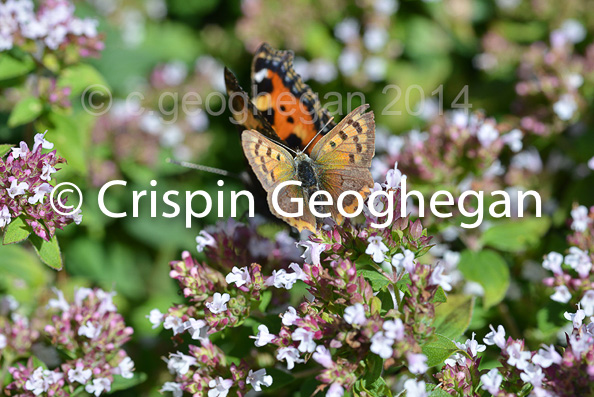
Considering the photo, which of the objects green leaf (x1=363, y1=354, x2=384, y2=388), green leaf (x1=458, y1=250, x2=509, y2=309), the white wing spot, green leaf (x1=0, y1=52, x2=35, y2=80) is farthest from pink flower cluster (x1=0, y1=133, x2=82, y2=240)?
green leaf (x1=458, y1=250, x2=509, y2=309)

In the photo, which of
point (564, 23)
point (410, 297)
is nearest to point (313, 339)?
point (410, 297)

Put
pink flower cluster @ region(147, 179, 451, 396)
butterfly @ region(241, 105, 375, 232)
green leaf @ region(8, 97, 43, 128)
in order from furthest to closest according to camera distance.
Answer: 1. green leaf @ region(8, 97, 43, 128)
2. butterfly @ region(241, 105, 375, 232)
3. pink flower cluster @ region(147, 179, 451, 396)

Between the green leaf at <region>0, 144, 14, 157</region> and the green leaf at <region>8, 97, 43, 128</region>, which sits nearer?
the green leaf at <region>0, 144, 14, 157</region>

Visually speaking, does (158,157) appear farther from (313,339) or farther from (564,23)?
(564,23)

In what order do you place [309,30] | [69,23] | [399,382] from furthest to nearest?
[309,30], [69,23], [399,382]

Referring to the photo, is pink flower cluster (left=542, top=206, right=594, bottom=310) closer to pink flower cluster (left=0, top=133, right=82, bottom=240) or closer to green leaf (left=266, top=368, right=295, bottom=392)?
green leaf (left=266, top=368, right=295, bottom=392)

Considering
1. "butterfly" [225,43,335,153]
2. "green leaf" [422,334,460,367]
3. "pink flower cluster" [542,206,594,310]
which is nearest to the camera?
"green leaf" [422,334,460,367]

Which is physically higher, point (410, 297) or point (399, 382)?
point (410, 297)

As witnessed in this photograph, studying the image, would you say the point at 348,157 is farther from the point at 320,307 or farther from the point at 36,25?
the point at 36,25
